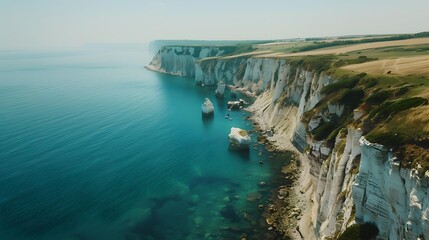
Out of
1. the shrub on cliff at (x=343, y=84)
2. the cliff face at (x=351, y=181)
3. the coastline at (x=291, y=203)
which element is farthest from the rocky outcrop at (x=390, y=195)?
the shrub on cliff at (x=343, y=84)

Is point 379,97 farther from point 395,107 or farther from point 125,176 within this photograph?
point 125,176

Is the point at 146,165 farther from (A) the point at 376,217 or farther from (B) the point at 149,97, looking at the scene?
(B) the point at 149,97

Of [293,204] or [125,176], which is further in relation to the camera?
[125,176]

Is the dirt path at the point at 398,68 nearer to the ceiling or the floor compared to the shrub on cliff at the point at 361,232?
nearer to the ceiling

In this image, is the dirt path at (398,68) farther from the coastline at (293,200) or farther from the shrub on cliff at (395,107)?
the shrub on cliff at (395,107)

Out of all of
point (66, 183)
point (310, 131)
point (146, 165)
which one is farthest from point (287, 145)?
point (66, 183)

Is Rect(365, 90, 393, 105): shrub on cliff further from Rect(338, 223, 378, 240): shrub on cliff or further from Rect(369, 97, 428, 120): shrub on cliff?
Rect(338, 223, 378, 240): shrub on cliff

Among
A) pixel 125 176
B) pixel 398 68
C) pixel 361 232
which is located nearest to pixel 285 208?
pixel 361 232

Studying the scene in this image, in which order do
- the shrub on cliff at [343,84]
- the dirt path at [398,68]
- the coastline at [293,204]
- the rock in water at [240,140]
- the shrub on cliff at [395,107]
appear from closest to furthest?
the shrub on cliff at [395,107], the coastline at [293,204], the dirt path at [398,68], the shrub on cliff at [343,84], the rock in water at [240,140]
